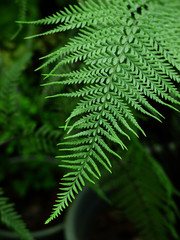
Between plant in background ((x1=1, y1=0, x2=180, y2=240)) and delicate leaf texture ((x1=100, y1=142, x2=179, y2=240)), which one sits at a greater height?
plant in background ((x1=1, y1=0, x2=180, y2=240))

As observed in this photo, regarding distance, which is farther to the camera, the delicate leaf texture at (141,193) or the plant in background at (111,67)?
the delicate leaf texture at (141,193)

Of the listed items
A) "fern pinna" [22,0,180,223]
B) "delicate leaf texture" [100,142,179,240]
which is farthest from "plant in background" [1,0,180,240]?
"delicate leaf texture" [100,142,179,240]

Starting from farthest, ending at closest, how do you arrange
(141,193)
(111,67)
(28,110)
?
1. (28,110)
2. (141,193)
3. (111,67)

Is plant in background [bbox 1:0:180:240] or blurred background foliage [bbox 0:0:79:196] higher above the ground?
plant in background [bbox 1:0:180:240]

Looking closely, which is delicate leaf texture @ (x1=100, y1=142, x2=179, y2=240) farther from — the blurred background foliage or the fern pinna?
the fern pinna

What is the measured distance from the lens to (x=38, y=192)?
147 centimetres

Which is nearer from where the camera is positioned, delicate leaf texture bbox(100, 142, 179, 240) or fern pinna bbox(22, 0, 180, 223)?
fern pinna bbox(22, 0, 180, 223)

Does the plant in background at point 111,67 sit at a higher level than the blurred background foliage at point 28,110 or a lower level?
higher

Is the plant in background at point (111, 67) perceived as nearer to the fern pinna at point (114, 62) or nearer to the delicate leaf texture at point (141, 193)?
the fern pinna at point (114, 62)

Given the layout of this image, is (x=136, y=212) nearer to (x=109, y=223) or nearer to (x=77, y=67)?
(x=109, y=223)

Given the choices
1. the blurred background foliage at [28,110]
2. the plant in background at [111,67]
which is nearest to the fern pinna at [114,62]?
the plant in background at [111,67]

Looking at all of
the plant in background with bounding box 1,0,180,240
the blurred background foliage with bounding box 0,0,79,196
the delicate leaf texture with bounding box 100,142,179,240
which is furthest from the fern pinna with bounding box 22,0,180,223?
the delicate leaf texture with bounding box 100,142,179,240

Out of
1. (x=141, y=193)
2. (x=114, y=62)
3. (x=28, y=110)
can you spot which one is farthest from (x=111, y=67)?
(x=28, y=110)

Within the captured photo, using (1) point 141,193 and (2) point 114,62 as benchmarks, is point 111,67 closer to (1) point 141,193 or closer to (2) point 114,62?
(2) point 114,62
